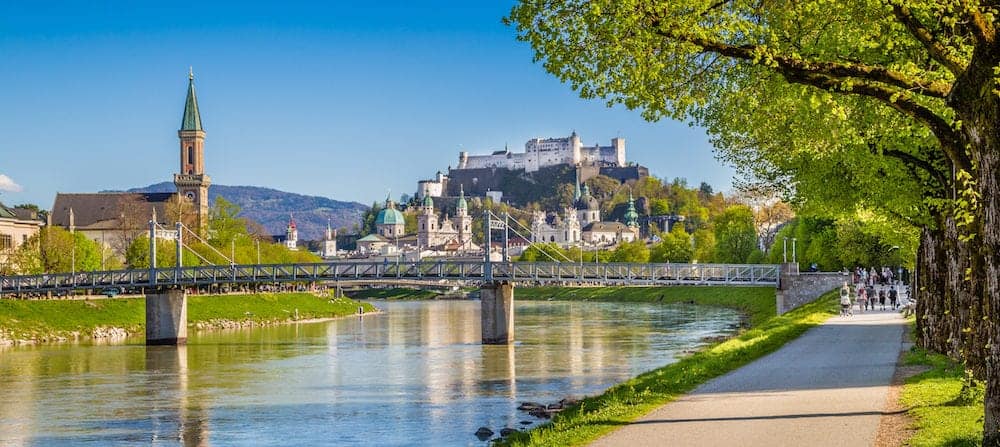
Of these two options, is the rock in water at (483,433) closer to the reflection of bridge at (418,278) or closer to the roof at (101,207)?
the reflection of bridge at (418,278)

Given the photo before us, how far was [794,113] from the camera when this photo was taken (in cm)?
2089

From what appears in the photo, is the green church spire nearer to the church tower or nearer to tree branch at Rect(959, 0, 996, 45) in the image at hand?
the church tower

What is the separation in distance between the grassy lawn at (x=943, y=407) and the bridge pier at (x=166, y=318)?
48.7 meters

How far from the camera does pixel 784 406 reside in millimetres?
20656

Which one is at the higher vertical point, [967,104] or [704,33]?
[704,33]

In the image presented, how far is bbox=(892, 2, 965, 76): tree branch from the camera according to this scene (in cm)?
1488

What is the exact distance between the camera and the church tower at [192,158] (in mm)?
157875

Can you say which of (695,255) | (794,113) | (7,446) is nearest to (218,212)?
(695,255)

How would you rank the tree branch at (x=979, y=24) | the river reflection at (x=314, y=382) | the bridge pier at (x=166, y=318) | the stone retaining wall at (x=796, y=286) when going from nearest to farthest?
the tree branch at (x=979, y=24), the river reflection at (x=314, y=382), the bridge pier at (x=166, y=318), the stone retaining wall at (x=796, y=286)

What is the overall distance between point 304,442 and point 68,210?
12213 centimetres

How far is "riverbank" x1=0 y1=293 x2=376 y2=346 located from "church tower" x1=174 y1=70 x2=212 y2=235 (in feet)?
200

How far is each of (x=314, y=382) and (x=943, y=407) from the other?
26510 mm

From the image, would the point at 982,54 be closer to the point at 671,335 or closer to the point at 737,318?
the point at 671,335

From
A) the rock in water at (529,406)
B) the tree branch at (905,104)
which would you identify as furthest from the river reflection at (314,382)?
the tree branch at (905,104)
